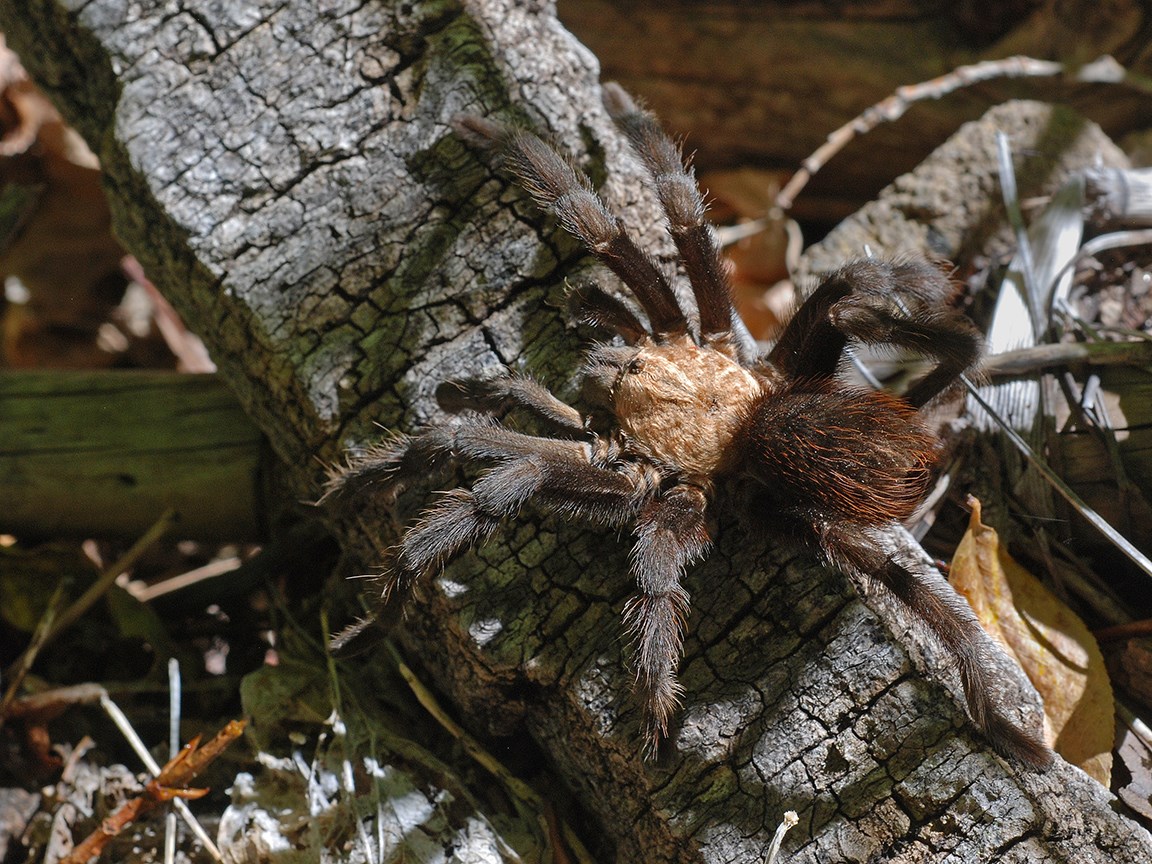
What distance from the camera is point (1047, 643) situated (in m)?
2.46

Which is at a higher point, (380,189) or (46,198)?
(380,189)

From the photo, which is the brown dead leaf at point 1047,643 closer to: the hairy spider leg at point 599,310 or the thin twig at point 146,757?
the hairy spider leg at point 599,310

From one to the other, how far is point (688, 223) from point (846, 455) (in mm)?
776

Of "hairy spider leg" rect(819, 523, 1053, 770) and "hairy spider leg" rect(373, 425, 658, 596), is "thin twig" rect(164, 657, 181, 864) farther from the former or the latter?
"hairy spider leg" rect(819, 523, 1053, 770)

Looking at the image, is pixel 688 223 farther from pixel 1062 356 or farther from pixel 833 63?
pixel 833 63

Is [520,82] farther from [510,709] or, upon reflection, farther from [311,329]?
[510,709]

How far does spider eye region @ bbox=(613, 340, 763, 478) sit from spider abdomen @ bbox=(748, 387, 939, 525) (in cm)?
11

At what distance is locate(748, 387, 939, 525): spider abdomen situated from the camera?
2354 mm

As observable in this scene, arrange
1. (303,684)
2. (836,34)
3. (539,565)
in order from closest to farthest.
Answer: (539,565)
(303,684)
(836,34)

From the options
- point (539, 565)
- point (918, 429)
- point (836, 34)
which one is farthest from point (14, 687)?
point (836, 34)

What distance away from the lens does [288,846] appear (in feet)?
8.15

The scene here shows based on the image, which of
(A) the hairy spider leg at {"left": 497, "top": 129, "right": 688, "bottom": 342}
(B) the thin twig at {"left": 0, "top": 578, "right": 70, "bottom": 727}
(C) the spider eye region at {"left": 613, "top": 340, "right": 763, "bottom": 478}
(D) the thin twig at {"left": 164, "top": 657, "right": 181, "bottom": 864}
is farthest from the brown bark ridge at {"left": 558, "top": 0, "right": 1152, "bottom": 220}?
(B) the thin twig at {"left": 0, "top": 578, "right": 70, "bottom": 727}

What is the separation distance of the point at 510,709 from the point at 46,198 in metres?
3.65

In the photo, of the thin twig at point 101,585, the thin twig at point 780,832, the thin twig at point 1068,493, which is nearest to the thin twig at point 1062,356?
the thin twig at point 1068,493
